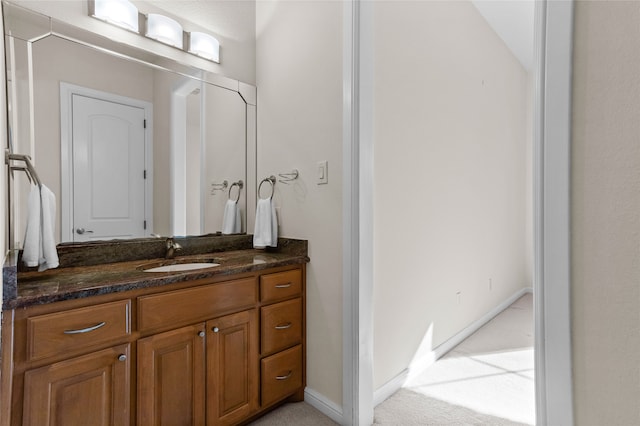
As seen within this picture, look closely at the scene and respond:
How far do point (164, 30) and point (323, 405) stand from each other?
7.37 feet

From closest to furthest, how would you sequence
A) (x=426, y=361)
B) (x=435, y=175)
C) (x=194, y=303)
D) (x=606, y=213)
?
1. (x=606, y=213)
2. (x=194, y=303)
3. (x=426, y=361)
4. (x=435, y=175)

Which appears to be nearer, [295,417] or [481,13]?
[295,417]

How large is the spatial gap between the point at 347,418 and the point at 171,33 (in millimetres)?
2293

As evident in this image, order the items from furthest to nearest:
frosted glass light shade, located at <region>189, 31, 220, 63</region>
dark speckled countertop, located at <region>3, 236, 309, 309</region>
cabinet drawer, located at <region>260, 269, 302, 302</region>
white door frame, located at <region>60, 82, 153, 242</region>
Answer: frosted glass light shade, located at <region>189, 31, 220, 63</region>, cabinet drawer, located at <region>260, 269, 302, 302</region>, white door frame, located at <region>60, 82, 153, 242</region>, dark speckled countertop, located at <region>3, 236, 309, 309</region>

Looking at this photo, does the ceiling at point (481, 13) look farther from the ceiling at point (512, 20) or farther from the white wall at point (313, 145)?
the white wall at point (313, 145)

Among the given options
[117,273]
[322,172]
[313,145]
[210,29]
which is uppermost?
[210,29]

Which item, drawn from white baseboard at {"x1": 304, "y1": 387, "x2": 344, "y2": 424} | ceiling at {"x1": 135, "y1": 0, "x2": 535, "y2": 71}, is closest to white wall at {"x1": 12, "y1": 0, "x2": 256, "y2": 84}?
ceiling at {"x1": 135, "y1": 0, "x2": 535, "y2": 71}

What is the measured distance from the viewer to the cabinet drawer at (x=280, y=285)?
1.63 meters

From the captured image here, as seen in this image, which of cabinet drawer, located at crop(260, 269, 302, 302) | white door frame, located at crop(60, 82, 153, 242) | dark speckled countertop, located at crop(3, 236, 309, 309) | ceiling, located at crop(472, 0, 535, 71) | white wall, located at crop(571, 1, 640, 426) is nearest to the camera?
white wall, located at crop(571, 1, 640, 426)

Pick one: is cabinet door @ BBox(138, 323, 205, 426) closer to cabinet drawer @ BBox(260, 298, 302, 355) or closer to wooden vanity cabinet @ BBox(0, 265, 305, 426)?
wooden vanity cabinet @ BBox(0, 265, 305, 426)

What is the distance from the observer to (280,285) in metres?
1.70

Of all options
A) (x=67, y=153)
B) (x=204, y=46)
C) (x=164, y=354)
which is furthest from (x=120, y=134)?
(x=164, y=354)

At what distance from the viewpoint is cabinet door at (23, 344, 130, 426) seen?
100cm

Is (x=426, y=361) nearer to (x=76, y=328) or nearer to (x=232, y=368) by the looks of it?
(x=232, y=368)
